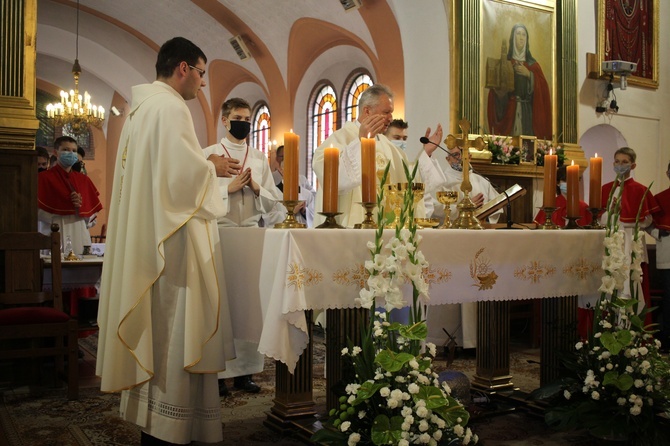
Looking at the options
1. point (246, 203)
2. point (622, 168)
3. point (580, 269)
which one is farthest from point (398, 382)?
point (622, 168)

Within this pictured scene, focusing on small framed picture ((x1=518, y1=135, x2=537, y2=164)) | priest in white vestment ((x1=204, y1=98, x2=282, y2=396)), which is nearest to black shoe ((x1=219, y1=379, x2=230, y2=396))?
priest in white vestment ((x1=204, y1=98, x2=282, y2=396))

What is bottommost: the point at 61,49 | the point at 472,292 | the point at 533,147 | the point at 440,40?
the point at 472,292

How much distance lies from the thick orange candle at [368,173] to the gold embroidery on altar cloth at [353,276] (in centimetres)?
40

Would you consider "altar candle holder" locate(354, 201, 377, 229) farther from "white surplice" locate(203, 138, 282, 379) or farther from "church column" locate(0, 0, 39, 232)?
"church column" locate(0, 0, 39, 232)

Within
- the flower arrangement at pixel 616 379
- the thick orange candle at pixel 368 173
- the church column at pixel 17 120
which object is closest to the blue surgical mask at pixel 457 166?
the flower arrangement at pixel 616 379

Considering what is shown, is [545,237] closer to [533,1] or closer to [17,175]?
[17,175]

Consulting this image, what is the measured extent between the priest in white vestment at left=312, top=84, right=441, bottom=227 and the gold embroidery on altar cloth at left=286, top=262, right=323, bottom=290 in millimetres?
636

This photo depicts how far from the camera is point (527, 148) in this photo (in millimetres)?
7918

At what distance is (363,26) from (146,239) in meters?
8.28

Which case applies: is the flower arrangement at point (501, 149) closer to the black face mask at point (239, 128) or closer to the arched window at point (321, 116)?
the black face mask at point (239, 128)

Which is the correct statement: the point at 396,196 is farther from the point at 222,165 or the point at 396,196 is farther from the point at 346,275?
the point at 222,165


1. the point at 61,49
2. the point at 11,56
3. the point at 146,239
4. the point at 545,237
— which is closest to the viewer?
the point at 146,239

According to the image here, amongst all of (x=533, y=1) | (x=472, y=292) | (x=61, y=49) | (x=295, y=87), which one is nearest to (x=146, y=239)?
(x=472, y=292)

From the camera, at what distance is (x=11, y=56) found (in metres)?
4.84
